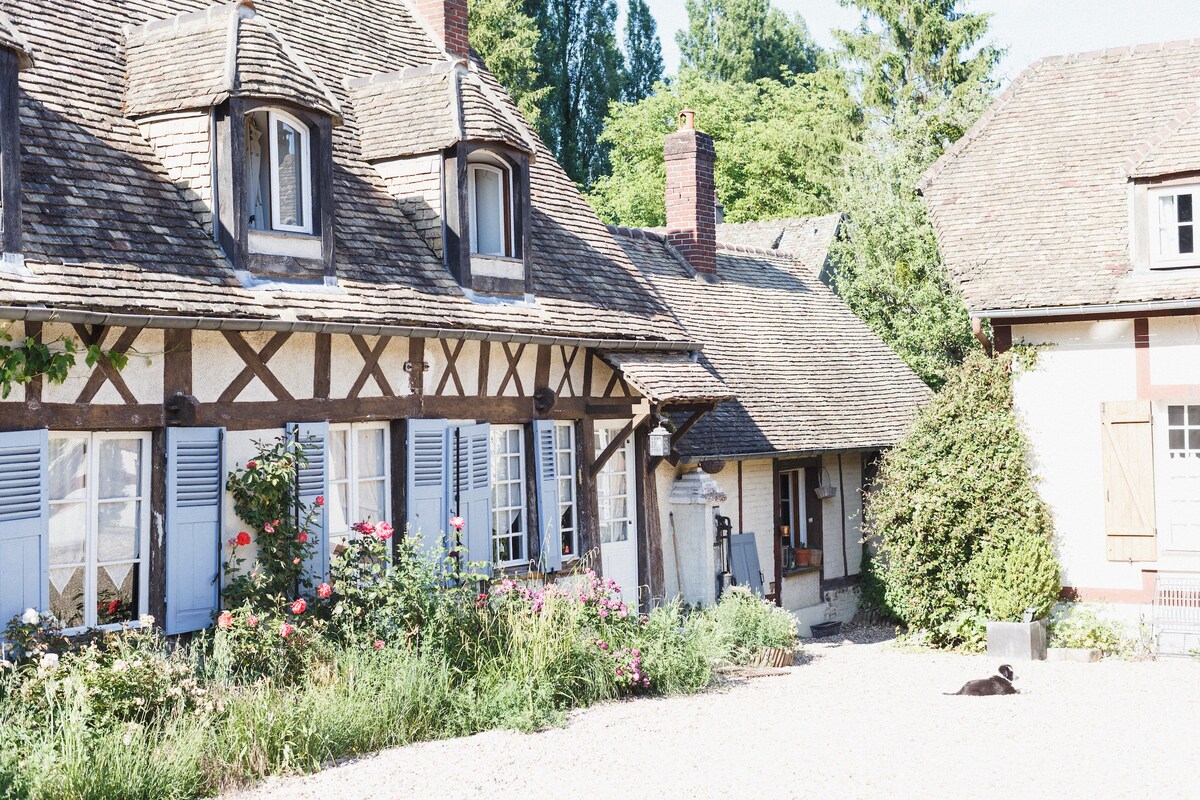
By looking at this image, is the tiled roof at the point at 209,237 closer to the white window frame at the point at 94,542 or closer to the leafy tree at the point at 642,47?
the white window frame at the point at 94,542

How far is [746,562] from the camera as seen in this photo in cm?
1681

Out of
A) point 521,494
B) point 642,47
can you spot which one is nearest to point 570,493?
point 521,494

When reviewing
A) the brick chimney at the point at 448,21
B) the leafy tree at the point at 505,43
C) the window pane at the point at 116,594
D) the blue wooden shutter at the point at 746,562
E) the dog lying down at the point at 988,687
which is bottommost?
the dog lying down at the point at 988,687

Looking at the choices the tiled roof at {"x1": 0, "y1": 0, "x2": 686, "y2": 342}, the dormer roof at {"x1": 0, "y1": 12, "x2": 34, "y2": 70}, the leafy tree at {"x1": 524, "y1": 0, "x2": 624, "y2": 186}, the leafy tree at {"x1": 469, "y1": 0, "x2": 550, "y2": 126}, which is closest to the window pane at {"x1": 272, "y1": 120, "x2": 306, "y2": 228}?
the tiled roof at {"x1": 0, "y1": 0, "x2": 686, "y2": 342}

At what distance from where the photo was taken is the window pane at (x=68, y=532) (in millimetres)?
9234

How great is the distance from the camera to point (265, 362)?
10.7 m

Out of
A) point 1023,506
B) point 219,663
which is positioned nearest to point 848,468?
point 1023,506

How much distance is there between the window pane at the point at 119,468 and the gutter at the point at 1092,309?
921 centimetres

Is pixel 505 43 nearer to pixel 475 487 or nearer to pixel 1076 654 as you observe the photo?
pixel 475 487

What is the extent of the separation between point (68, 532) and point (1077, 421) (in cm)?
1049

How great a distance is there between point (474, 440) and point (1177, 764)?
6582mm

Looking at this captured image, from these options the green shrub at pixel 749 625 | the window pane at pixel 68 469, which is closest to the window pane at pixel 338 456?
the window pane at pixel 68 469

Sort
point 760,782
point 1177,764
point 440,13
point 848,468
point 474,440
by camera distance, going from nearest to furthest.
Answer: point 760,782 < point 1177,764 < point 474,440 < point 440,13 < point 848,468

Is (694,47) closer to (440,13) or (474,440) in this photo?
(440,13)
